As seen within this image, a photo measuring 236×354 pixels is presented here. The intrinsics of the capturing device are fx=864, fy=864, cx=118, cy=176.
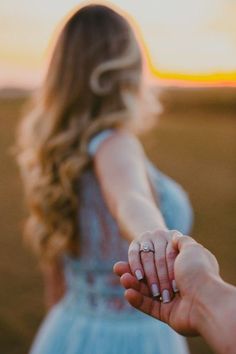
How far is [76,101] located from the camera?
261 centimetres

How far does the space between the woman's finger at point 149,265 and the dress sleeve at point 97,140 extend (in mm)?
821

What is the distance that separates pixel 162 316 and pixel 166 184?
1.19 metres

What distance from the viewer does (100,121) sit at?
2.47m

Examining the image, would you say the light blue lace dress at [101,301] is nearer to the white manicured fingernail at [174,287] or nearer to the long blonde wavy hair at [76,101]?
the long blonde wavy hair at [76,101]

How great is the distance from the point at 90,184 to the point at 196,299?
1.18 m

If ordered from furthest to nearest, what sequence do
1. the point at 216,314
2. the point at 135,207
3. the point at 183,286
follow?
1. the point at 135,207
2. the point at 183,286
3. the point at 216,314

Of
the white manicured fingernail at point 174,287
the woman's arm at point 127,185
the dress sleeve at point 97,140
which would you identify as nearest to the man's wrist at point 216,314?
the white manicured fingernail at point 174,287

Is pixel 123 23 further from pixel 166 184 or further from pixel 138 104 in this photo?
pixel 166 184

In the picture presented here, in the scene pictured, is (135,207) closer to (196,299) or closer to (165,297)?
(165,297)

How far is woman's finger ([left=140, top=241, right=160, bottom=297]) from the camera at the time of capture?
1539 mm

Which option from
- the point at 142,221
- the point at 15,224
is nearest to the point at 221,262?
the point at 15,224

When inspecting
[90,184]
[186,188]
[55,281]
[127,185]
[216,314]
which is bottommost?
[186,188]

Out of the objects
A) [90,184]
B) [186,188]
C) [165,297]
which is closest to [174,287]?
[165,297]

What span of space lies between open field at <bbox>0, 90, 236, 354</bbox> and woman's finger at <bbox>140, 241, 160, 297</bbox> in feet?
9.20
